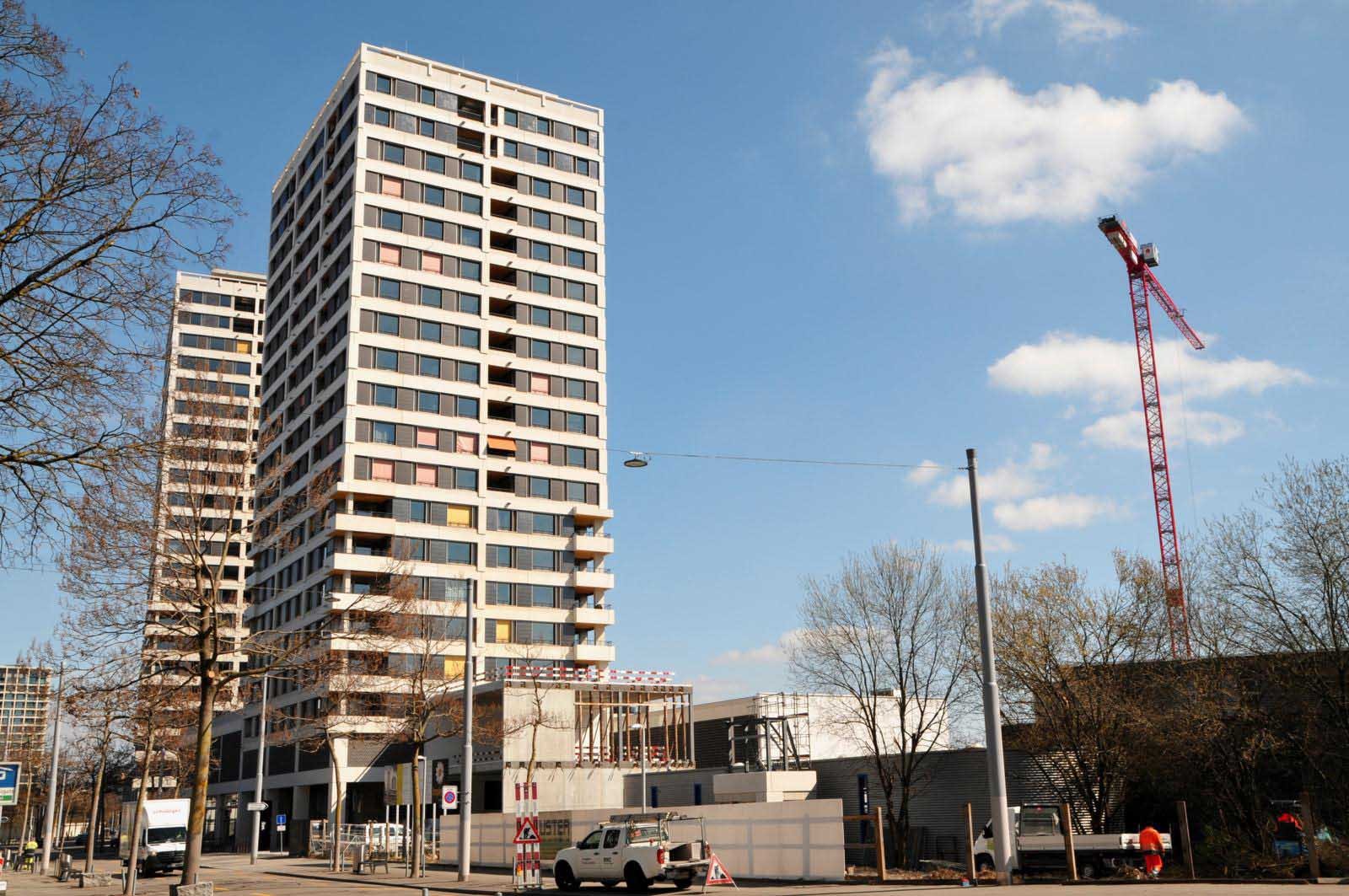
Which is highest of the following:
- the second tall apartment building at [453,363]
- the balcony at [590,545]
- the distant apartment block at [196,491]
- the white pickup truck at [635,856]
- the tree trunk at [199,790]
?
the second tall apartment building at [453,363]

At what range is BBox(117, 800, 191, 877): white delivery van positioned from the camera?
47844mm

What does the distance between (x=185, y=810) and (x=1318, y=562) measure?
4645 centimetres

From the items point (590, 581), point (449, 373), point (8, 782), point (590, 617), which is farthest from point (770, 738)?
point (449, 373)

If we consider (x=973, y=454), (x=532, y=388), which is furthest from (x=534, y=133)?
(x=973, y=454)

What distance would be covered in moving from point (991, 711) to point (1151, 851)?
1017 centimetres

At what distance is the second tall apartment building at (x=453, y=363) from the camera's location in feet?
259

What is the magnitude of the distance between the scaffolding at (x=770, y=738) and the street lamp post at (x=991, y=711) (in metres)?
24.9

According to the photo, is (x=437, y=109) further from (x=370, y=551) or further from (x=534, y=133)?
(x=370, y=551)

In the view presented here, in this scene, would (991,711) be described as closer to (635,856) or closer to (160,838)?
(635,856)

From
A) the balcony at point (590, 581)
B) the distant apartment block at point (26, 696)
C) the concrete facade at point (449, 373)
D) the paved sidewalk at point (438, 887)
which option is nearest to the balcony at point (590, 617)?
the concrete facade at point (449, 373)

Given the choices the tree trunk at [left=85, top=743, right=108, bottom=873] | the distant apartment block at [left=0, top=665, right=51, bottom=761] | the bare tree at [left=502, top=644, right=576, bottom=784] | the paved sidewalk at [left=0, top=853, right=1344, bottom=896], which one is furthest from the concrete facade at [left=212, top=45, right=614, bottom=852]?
the paved sidewalk at [left=0, top=853, right=1344, bottom=896]

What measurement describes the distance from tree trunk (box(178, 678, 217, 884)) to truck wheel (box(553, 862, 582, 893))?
28.0 feet

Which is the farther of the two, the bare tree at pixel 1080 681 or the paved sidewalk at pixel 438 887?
the bare tree at pixel 1080 681

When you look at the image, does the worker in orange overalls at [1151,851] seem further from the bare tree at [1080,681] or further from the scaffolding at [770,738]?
the scaffolding at [770,738]
